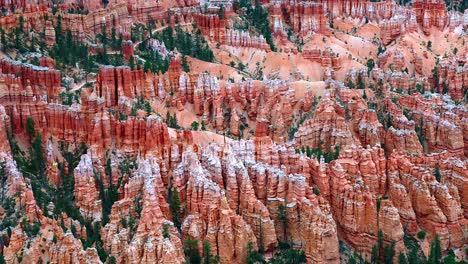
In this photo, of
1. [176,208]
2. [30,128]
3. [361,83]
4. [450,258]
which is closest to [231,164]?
[176,208]

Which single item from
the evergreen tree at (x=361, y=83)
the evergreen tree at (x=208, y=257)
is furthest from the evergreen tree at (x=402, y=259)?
the evergreen tree at (x=361, y=83)

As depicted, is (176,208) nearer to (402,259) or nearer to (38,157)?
(38,157)

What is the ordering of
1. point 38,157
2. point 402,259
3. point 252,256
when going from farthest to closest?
point 38,157 < point 402,259 < point 252,256

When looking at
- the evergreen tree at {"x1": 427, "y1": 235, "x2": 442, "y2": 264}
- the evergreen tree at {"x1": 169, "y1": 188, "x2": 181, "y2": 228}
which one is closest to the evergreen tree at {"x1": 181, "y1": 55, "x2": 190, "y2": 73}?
the evergreen tree at {"x1": 169, "y1": 188, "x2": 181, "y2": 228}

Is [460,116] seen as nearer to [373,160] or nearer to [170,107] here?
[373,160]

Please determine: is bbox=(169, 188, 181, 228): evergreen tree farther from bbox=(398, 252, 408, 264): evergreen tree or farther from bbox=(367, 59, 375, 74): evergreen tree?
bbox=(367, 59, 375, 74): evergreen tree

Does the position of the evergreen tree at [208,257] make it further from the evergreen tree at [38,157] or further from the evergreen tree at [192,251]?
the evergreen tree at [38,157]

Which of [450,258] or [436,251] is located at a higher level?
[436,251]

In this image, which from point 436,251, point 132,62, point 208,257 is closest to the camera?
point 208,257
